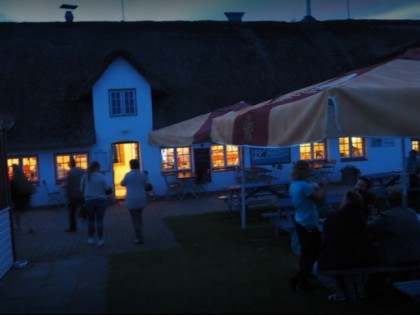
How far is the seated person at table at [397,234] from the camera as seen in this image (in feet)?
19.8

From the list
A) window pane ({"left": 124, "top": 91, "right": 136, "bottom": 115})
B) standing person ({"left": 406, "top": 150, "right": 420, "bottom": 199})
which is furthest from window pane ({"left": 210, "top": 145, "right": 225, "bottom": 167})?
standing person ({"left": 406, "top": 150, "right": 420, "bottom": 199})

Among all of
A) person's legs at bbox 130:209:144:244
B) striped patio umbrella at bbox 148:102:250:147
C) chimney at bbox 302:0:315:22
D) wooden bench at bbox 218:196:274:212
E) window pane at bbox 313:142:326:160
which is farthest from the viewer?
chimney at bbox 302:0:315:22

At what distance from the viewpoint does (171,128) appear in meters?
13.5

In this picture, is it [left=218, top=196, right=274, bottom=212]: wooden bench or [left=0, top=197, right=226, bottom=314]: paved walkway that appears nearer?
[left=0, top=197, right=226, bottom=314]: paved walkway

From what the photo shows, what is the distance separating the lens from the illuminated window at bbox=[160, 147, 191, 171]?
62.3ft

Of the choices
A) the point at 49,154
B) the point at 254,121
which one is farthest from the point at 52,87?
the point at 254,121

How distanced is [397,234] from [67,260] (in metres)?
6.06

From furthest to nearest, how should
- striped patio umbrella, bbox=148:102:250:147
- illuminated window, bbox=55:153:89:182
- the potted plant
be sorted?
the potted plant < illuminated window, bbox=55:153:89:182 < striped patio umbrella, bbox=148:102:250:147

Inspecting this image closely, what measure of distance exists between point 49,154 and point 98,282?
10.8 metres

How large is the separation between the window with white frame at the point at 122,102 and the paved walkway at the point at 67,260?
13.1ft

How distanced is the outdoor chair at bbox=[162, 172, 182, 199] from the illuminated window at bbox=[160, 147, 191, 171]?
1.19 feet

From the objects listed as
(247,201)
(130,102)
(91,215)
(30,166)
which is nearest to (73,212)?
(91,215)

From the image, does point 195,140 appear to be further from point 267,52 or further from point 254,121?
point 267,52

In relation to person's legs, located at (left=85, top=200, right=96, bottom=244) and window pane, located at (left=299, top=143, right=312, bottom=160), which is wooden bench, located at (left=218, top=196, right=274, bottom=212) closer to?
person's legs, located at (left=85, top=200, right=96, bottom=244)
